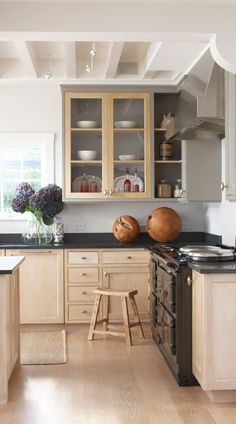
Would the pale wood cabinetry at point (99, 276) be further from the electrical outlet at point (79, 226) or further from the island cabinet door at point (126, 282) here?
the electrical outlet at point (79, 226)

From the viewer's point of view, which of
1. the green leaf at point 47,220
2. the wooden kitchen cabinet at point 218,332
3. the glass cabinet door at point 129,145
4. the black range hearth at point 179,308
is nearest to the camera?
the wooden kitchen cabinet at point 218,332

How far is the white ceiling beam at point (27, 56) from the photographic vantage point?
4667 millimetres

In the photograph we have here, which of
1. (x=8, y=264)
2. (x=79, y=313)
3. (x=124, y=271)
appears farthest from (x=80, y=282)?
(x=8, y=264)

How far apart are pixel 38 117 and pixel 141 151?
1.17 metres

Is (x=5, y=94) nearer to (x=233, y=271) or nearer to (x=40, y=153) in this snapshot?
(x=40, y=153)

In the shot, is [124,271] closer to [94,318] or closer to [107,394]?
[94,318]

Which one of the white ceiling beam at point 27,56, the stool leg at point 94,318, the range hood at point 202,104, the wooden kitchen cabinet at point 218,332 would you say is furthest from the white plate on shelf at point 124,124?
the wooden kitchen cabinet at point 218,332

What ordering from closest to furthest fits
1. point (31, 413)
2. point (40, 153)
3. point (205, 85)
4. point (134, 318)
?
point (31, 413), point (205, 85), point (134, 318), point (40, 153)

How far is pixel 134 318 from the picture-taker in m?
5.74

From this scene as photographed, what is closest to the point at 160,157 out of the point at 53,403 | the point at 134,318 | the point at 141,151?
the point at 141,151

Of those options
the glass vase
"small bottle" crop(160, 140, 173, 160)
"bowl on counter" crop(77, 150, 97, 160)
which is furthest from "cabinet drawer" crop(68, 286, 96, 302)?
"small bottle" crop(160, 140, 173, 160)

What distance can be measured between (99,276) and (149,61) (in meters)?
2.12

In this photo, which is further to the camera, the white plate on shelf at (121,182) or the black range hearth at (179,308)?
the white plate on shelf at (121,182)

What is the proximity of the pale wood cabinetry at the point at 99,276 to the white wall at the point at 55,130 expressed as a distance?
0.60 metres
